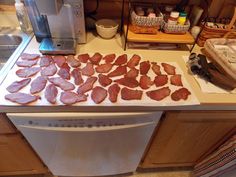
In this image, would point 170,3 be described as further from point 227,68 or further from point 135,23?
point 227,68

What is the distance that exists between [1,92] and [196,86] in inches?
32.1

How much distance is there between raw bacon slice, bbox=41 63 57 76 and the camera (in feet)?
2.46

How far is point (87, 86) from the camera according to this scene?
0.70 m

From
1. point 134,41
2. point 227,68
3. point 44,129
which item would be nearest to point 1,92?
→ point 44,129

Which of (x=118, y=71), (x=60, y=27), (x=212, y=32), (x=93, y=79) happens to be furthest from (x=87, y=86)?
(x=212, y=32)

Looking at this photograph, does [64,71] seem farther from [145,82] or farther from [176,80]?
[176,80]

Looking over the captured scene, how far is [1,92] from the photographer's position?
25.8 inches

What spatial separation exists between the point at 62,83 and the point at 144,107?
1.16 ft

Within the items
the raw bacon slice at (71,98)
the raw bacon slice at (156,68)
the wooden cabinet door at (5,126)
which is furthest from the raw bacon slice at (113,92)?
the wooden cabinet door at (5,126)

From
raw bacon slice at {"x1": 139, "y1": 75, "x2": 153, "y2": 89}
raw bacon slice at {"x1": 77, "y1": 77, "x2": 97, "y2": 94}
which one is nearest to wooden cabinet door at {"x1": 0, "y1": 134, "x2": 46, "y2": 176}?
raw bacon slice at {"x1": 77, "y1": 77, "x2": 97, "y2": 94}

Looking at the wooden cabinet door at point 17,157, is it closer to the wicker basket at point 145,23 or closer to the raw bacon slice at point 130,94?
the raw bacon slice at point 130,94

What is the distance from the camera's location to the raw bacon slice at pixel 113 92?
668 mm

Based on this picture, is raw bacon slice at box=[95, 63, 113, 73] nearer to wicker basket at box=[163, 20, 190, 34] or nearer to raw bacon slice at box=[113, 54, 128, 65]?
raw bacon slice at box=[113, 54, 128, 65]

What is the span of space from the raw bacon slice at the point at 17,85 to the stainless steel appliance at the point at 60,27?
21 cm
